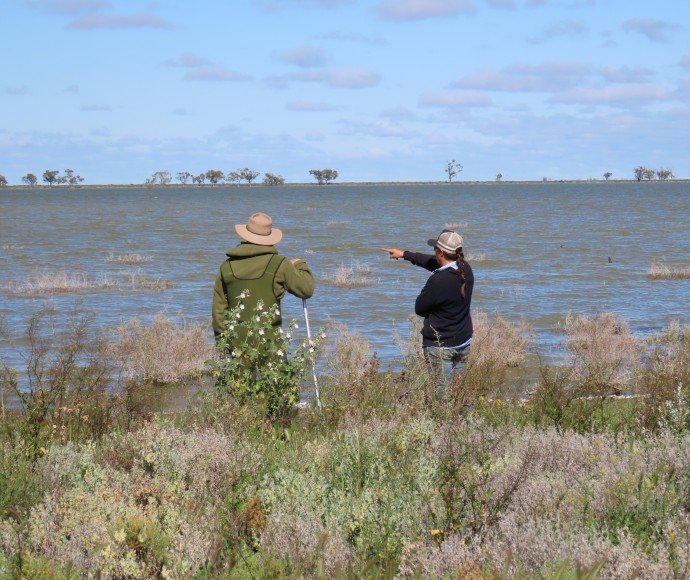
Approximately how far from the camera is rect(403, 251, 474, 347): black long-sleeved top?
23.5 ft

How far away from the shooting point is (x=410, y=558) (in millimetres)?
3812

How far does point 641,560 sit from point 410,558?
2.97 ft

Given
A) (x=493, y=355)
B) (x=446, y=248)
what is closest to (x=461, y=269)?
(x=446, y=248)

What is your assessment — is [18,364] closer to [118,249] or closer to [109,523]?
[109,523]

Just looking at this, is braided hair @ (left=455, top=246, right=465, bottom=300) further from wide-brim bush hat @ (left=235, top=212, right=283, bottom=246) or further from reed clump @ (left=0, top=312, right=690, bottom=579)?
wide-brim bush hat @ (left=235, top=212, right=283, bottom=246)

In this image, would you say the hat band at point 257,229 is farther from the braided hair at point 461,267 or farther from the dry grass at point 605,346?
the dry grass at point 605,346

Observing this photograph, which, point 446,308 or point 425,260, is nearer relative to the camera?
point 446,308

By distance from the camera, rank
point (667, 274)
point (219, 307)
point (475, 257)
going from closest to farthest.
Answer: point (219, 307) < point (667, 274) < point (475, 257)

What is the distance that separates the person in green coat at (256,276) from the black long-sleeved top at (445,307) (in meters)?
0.92

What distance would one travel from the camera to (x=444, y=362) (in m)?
7.27

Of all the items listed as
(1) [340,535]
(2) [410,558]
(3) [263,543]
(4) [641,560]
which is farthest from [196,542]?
(4) [641,560]

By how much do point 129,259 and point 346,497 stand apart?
Answer: 27.3m

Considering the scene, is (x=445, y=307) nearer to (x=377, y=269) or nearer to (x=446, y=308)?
(x=446, y=308)

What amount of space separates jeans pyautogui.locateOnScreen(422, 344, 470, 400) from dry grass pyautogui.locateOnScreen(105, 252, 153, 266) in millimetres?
23858
